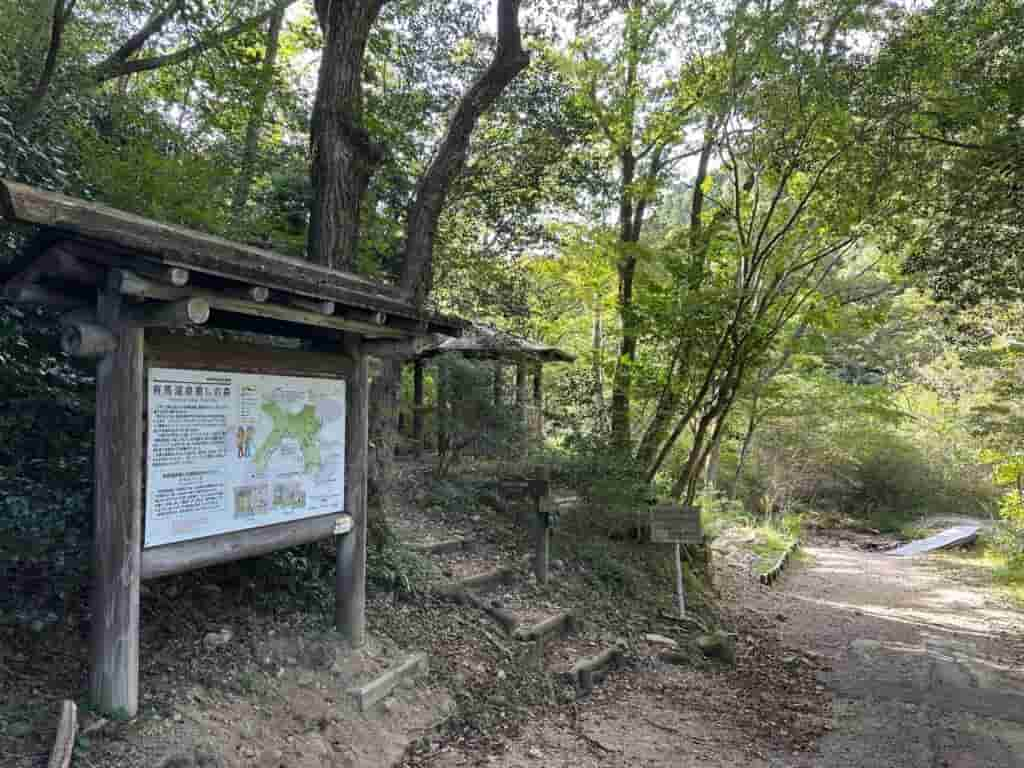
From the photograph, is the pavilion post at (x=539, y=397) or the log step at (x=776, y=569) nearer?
the pavilion post at (x=539, y=397)

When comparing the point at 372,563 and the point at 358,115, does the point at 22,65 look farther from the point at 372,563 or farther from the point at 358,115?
the point at 372,563

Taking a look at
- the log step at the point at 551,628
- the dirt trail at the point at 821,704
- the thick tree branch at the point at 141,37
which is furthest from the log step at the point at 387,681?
the thick tree branch at the point at 141,37

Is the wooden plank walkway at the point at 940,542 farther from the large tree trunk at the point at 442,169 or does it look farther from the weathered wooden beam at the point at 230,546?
the weathered wooden beam at the point at 230,546

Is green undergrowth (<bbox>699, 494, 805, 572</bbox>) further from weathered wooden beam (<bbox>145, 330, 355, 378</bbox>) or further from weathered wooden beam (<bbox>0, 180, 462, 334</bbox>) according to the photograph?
weathered wooden beam (<bbox>0, 180, 462, 334</bbox>)

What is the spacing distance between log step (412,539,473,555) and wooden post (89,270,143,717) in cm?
363

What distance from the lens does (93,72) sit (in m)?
6.15

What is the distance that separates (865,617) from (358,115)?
9.87 m

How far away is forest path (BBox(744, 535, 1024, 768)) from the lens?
5047mm

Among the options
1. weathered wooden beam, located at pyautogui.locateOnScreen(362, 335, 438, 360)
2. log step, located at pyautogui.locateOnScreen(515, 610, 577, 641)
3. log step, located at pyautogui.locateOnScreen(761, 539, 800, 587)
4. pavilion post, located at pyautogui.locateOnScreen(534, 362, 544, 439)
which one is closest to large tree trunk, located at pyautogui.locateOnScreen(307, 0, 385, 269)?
weathered wooden beam, located at pyautogui.locateOnScreen(362, 335, 438, 360)

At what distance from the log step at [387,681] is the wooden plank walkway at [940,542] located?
17092 mm

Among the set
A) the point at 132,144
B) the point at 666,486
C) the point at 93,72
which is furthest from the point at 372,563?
the point at 666,486

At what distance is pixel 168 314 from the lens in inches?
125

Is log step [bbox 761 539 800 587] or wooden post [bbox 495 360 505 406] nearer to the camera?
wooden post [bbox 495 360 505 406]

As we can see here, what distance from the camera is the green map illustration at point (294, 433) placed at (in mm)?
3928
